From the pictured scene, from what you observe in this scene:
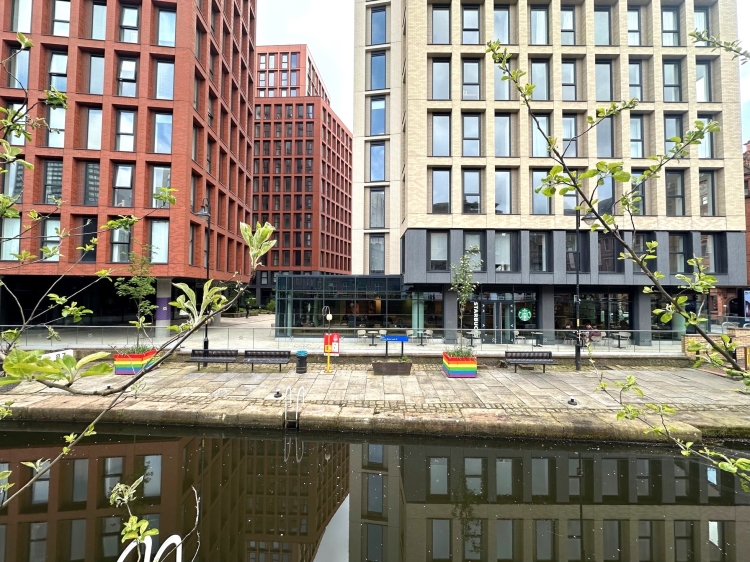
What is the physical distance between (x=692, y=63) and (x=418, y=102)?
17.2 meters

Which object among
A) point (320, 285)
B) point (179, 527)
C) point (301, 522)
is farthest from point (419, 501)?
point (320, 285)

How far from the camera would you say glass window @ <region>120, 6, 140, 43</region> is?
25.1 meters

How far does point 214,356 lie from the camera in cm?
1683

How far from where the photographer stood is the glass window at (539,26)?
971 inches

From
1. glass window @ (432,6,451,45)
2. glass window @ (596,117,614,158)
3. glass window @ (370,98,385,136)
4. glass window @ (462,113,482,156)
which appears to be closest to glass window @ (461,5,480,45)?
glass window @ (432,6,451,45)

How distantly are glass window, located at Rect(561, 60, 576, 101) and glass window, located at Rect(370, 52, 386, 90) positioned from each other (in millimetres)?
13491

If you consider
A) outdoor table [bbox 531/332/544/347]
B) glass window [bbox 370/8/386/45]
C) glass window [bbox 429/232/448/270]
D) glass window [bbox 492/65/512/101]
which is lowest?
outdoor table [bbox 531/332/544/347]

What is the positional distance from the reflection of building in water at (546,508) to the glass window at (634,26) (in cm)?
2712

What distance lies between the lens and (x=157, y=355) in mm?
2562

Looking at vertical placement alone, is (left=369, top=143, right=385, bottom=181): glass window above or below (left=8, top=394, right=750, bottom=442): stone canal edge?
above

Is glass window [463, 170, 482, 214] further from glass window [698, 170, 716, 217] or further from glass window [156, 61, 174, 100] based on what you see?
glass window [156, 61, 174, 100]

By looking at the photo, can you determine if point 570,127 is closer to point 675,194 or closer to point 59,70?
point 675,194

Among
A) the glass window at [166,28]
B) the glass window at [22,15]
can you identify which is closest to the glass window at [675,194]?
the glass window at [166,28]

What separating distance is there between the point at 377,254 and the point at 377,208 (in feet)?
12.4
